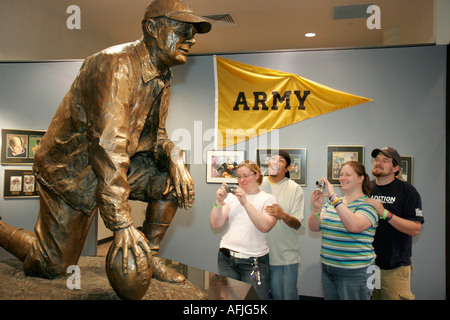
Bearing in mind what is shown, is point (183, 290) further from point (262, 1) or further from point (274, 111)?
point (262, 1)

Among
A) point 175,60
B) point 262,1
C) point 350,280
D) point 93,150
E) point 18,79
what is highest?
point 262,1

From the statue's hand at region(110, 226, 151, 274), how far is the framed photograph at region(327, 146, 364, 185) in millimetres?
3688

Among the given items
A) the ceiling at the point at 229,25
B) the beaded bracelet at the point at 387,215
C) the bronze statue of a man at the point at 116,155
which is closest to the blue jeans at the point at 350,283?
the beaded bracelet at the point at 387,215

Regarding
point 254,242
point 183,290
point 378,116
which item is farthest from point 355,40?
point 183,290

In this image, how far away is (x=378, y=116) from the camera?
4.87 m

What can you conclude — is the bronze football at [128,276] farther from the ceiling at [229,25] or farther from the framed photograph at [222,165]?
the ceiling at [229,25]

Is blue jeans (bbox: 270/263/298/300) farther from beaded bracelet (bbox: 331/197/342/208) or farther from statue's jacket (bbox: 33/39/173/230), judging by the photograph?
statue's jacket (bbox: 33/39/173/230)

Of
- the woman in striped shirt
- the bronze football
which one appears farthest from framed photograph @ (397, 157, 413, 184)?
the bronze football

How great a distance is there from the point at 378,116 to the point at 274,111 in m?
1.39

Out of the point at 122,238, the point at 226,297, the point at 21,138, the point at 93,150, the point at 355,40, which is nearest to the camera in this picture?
the point at 122,238

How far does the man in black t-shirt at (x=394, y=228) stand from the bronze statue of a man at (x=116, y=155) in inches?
79.4

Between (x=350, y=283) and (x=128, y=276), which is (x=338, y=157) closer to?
(x=350, y=283)

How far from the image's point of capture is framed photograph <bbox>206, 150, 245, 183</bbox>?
5.23m

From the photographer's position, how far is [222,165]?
526 centimetres
